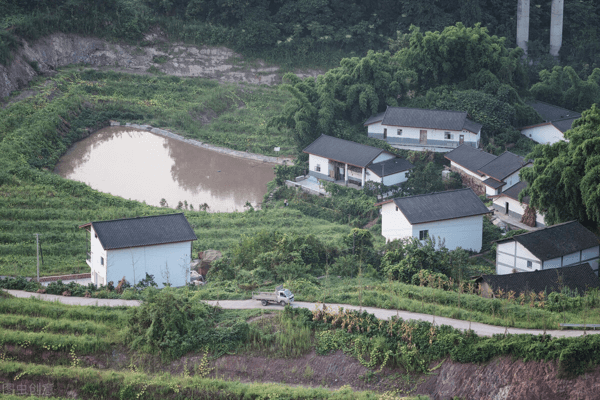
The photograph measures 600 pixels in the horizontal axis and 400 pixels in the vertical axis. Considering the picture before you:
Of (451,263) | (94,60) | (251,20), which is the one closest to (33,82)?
(94,60)

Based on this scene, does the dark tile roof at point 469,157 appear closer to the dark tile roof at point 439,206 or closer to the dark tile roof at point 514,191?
the dark tile roof at point 514,191

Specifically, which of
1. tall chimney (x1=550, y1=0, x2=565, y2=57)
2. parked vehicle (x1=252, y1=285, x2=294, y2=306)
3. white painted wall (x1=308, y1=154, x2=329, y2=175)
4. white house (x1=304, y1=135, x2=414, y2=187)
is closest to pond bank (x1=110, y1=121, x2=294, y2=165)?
white painted wall (x1=308, y1=154, x2=329, y2=175)

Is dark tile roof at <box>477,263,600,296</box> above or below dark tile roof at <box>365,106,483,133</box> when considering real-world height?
below

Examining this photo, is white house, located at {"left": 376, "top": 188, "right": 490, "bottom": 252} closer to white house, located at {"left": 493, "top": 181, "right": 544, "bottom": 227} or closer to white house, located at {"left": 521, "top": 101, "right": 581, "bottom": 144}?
white house, located at {"left": 493, "top": 181, "right": 544, "bottom": 227}

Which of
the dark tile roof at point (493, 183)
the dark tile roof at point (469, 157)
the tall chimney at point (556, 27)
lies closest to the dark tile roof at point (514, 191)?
the dark tile roof at point (493, 183)

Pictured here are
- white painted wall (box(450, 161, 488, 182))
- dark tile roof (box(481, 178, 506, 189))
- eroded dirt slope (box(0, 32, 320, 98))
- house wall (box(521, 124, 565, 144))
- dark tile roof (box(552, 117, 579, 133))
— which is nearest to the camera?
dark tile roof (box(481, 178, 506, 189))

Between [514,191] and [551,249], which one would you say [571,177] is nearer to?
[551,249]

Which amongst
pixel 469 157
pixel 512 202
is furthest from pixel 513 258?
pixel 469 157
